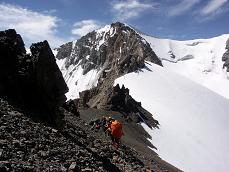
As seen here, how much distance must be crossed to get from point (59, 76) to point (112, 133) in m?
5.61

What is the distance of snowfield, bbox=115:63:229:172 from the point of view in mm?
48250

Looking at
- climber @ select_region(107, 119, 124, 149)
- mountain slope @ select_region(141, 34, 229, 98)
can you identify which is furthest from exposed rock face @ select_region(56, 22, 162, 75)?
climber @ select_region(107, 119, 124, 149)

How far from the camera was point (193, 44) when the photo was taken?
19988 centimetres

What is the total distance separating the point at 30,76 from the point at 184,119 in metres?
51.9

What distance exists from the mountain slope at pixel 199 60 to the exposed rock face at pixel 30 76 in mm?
137849

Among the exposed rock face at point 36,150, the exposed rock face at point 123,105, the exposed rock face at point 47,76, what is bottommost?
the exposed rock face at point 36,150

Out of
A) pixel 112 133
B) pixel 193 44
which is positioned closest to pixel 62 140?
pixel 112 133

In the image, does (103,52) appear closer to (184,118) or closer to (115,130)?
(184,118)

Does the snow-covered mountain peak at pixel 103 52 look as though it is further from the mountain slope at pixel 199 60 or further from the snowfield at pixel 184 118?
the mountain slope at pixel 199 60

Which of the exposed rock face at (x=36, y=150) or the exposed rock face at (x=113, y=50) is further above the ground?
the exposed rock face at (x=113, y=50)

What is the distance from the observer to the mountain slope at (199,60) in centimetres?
16362

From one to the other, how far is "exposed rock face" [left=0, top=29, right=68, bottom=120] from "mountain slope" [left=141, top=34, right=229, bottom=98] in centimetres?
13785

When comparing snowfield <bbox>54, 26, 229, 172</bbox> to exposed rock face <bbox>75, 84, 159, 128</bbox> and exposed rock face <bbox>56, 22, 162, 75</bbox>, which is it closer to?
exposed rock face <bbox>75, 84, 159, 128</bbox>

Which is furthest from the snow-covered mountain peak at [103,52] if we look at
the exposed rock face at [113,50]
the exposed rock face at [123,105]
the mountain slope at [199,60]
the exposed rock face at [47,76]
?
the exposed rock face at [47,76]
